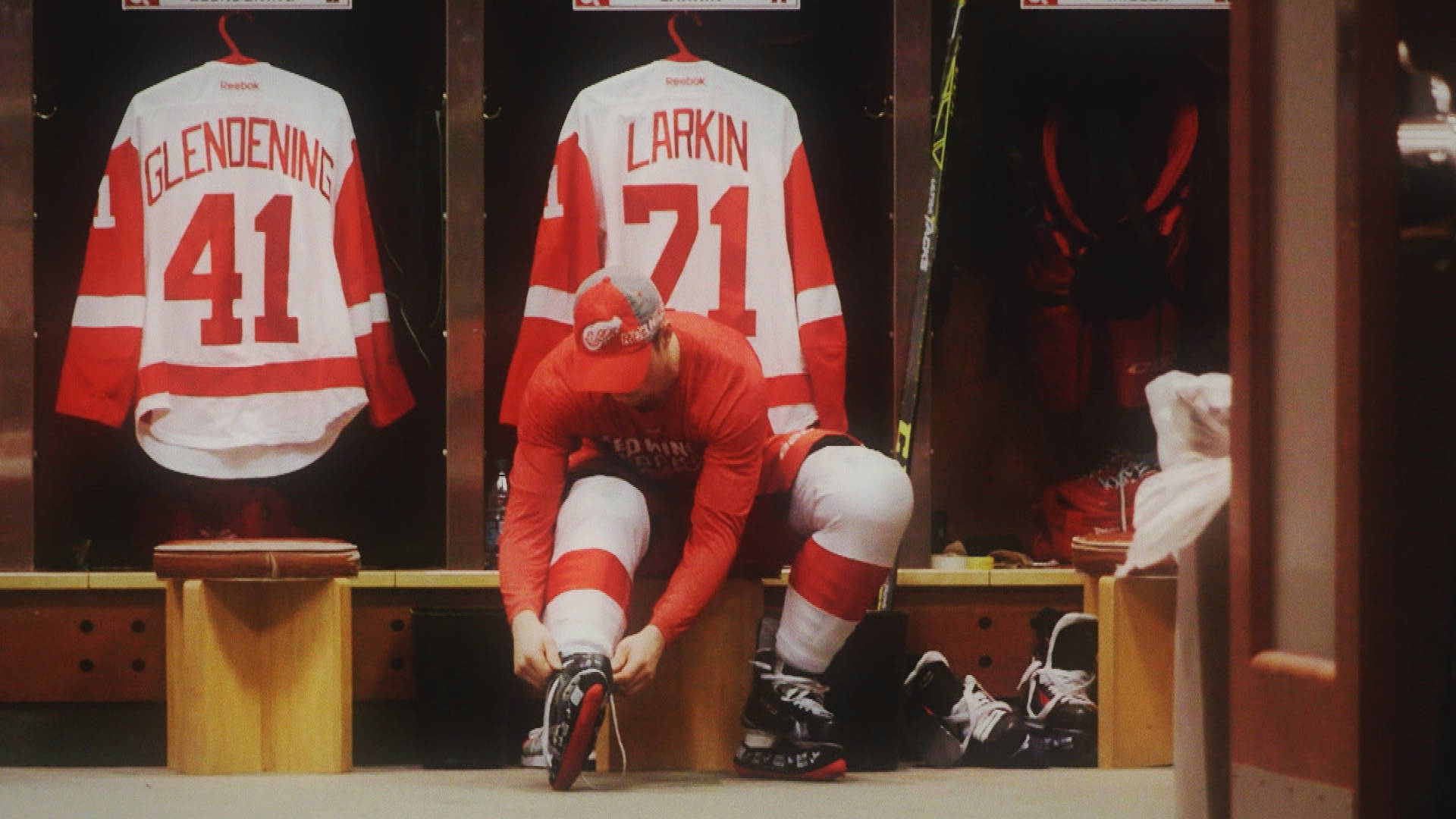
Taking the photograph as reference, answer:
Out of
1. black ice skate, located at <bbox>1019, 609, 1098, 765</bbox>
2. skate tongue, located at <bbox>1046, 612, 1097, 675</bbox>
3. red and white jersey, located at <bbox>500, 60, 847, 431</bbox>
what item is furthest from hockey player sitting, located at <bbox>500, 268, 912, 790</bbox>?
red and white jersey, located at <bbox>500, 60, 847, 431</bbox>

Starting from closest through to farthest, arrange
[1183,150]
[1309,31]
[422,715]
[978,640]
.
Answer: [1309,31] < [422,715] < [978,640] < [1183,150]

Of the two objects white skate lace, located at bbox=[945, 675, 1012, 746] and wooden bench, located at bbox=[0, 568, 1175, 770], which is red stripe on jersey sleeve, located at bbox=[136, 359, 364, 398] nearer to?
wooden bench, located at bbox=[0, 568, 1175, 770]

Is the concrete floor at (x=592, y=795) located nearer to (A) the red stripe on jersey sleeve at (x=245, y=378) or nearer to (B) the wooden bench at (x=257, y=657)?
(B) the wooden bench at (x=257, y=657)

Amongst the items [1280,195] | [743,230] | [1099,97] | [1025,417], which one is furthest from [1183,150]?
[1280,195]

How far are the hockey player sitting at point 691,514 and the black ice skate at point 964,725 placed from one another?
15.0 inches

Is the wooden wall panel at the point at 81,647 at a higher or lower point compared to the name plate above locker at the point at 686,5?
lower

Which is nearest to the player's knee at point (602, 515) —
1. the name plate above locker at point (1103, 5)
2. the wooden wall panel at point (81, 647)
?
the wooden wall panel at point (81, 647)

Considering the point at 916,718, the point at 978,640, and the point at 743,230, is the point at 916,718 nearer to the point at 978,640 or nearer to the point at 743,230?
the point at 978,640

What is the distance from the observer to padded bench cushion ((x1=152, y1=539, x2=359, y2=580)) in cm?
330

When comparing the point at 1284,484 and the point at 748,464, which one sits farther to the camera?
the point at 748,464

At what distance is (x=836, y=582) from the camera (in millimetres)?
3158

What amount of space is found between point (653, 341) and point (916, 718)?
3.49 ft

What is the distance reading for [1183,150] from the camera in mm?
4367

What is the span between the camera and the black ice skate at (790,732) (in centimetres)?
316
